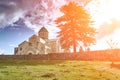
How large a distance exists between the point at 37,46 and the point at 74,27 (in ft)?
112

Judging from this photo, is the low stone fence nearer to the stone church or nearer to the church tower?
the stone church

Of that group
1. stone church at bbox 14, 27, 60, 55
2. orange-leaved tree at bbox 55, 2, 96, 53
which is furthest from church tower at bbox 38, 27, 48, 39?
orange-leaved tree at bbox 55, 2, 96, 53

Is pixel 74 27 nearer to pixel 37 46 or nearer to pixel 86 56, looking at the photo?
pixel 86 56

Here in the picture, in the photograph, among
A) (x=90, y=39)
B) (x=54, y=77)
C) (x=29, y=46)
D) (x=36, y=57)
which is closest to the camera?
(x=54, y=77)

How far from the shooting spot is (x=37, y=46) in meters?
94.1

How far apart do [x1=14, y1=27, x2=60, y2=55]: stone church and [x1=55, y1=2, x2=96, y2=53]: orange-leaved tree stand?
25797mm

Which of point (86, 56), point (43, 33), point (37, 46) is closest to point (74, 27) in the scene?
point (86, 56)

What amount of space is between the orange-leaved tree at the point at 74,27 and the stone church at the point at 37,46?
1016 inches

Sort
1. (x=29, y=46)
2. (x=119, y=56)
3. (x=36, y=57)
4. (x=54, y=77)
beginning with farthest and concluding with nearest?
1. (x=29, y=46)
2. (x=36, y=57)
3. (x=119, y=56)
4. (x=54, y=77)

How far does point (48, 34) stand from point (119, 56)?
70.3m

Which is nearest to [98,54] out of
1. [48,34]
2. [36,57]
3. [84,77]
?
[36,57]

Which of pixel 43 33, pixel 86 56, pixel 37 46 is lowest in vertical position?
pixel 86 56

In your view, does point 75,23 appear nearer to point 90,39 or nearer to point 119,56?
point 90,39

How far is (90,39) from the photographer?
→ 62281 mm
